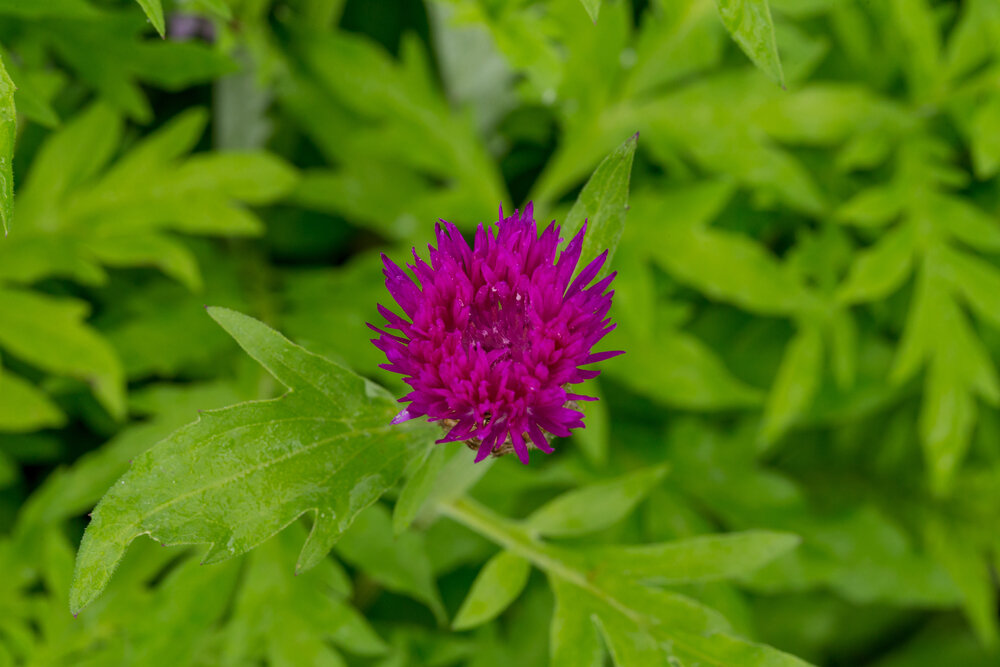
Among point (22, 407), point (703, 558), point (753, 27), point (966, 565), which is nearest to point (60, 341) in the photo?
point (22, 407)

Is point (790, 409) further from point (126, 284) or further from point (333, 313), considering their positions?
point (126, 284)

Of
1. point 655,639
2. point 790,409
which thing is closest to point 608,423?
point 790,409

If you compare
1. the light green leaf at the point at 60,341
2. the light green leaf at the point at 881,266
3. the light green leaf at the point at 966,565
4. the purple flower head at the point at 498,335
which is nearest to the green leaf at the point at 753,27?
the purple flower head at the point at 498,335

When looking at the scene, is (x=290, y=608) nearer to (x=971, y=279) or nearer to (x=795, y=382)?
(x=795, y=382)

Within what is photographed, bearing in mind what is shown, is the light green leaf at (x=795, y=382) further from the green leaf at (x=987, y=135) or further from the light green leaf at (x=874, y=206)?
the green leaf at (x=987, y=135)

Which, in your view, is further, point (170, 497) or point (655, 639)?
point (655, 639)

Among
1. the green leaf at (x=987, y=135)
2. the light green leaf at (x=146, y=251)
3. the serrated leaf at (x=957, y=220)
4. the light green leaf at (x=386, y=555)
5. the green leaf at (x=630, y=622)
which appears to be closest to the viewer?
the green leaf at (x=630, y=622)

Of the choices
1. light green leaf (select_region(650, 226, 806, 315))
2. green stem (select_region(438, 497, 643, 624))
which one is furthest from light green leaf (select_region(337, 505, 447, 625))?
light green leaf (select_region(650, 226, 806, 315))
